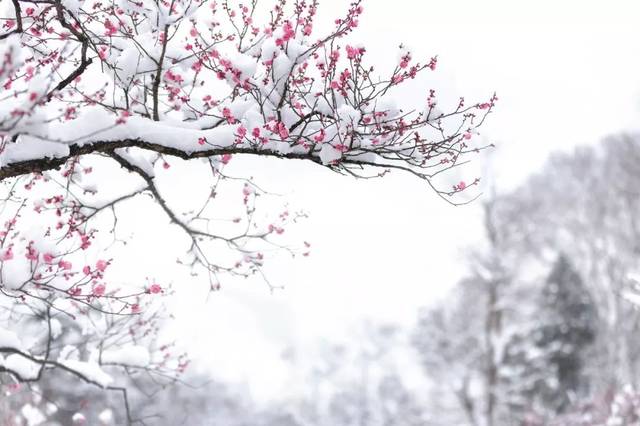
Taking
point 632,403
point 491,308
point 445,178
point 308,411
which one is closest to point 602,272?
point 491,308

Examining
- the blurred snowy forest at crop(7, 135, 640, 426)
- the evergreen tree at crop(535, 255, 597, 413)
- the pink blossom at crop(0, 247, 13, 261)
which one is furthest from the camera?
the evergreen tree at crop(535, 255, 597, 413)

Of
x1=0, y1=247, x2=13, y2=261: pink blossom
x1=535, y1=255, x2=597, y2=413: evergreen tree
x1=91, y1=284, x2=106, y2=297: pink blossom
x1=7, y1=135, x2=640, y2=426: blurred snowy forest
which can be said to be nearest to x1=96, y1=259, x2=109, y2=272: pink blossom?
x1=91, y1=284, x2=106, y2=297: pink blossom

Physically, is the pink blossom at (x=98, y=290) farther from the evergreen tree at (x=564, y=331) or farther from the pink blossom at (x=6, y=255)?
the evergreen tree at (x=564, y=331)

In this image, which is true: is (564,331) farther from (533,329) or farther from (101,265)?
(101,265)

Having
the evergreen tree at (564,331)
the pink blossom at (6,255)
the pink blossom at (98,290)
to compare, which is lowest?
the pink blossom at (98,290)

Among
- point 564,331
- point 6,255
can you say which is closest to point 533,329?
point 564,331

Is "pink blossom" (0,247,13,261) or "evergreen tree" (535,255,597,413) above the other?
"evergreen tree" (535,255,597,413)

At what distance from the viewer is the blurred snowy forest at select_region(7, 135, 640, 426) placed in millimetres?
12758

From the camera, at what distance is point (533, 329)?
1975 centimetres

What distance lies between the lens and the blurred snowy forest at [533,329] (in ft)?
41.9

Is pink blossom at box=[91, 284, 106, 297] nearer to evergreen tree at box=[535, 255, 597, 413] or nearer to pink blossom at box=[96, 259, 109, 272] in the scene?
pink blossom at box=[96, 259, 109, 272]

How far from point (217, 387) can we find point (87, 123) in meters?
22.1

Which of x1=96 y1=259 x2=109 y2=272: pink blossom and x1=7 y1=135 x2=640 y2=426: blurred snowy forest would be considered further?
x1=7 y1=135 x2=640 y2=426: blurred snowy forest

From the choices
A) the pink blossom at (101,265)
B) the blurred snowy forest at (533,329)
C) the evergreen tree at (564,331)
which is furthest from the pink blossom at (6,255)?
the evergreen tree at (564,331)
